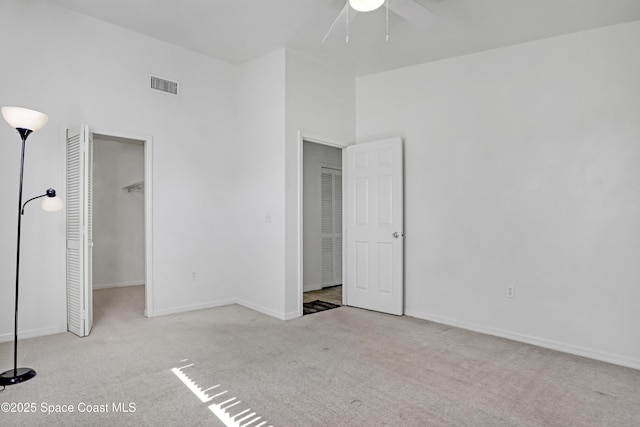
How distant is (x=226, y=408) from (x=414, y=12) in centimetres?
300

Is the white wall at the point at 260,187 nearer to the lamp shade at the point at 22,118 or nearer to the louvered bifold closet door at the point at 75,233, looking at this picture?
the louvered bifold closet door at the point at 75,233

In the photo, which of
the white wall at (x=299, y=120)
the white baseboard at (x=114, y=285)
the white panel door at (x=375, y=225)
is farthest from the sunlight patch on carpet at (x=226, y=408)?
the white baseboard at (x=114, y=285)

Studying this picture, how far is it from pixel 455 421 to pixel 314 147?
460 centimetres

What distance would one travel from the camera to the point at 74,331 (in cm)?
358

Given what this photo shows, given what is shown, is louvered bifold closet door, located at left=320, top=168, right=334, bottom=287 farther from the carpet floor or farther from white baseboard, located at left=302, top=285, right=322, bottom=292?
the carpet floor

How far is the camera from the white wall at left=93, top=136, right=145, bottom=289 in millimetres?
6051

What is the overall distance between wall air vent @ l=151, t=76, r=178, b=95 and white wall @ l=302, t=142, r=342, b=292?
2126 millimetres

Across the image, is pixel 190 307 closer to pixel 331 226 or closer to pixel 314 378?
pixel 314 378

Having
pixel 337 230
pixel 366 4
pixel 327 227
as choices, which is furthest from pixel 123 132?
pixel 337 230

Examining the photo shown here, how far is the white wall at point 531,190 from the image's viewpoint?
3.13 metres

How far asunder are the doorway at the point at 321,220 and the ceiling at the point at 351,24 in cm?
191

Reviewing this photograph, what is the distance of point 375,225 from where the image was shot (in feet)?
15.1

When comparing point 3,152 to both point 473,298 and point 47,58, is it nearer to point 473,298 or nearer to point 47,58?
point 47,58

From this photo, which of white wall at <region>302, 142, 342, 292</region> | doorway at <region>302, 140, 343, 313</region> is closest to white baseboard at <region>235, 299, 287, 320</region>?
doorway at <region>302, 140, 343, 313</region>
